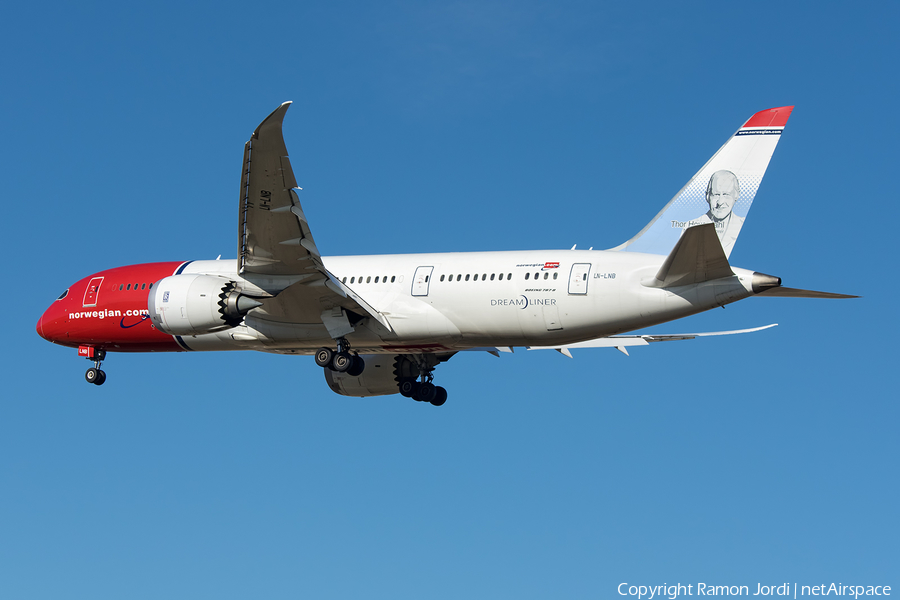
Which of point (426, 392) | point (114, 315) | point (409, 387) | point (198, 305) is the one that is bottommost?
point (426, 392)

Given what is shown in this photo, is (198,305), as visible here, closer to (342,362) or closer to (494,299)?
(342,362)

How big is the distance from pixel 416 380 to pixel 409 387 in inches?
13.7

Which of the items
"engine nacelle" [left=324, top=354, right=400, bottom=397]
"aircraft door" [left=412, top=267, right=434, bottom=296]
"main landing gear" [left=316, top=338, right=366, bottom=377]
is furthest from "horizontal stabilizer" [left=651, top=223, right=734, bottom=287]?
"engine nacelle" [left=324, top=354, right=400, bottom=397]

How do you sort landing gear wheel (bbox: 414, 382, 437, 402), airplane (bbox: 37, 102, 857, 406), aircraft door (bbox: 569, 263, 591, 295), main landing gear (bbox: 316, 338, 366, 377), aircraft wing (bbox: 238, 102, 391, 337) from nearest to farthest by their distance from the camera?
aircraft wing (bbox: 238, 102, 391, 337) < airplane (bbox: 37, 102, 857, 406) < aircraft door (bbox: 569, 263, 591, 295) < main landing gear (bbox: 316, 338, 366, 377) < landing gear wheel (bbox: 414, 382, 437, 402)

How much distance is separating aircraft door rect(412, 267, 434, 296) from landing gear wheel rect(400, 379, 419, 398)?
5320mm

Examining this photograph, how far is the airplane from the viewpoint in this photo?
21.9 metres

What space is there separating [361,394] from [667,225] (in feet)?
36.3

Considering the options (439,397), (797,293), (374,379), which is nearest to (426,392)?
(439,397)

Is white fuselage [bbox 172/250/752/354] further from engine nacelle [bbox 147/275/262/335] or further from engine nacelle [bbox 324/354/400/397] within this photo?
engine nacelle [bbox 324/354/400/397]

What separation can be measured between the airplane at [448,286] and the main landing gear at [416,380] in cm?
293

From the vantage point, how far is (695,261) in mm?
21156

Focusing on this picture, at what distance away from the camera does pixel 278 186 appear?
70.8 ft

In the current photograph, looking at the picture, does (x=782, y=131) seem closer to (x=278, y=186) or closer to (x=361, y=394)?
(x=278, y=186)

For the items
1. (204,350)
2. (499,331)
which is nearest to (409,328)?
(499,331)
